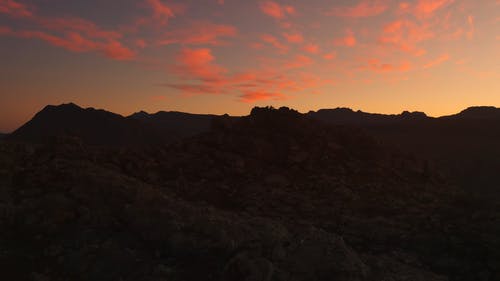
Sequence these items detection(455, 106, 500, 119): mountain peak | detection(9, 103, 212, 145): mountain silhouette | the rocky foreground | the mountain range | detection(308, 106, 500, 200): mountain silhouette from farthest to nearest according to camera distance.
Answer: 1. detection(455, 106, 500, 119): mountain peak
2. detection(9, 103, 212, 145): mountain silhouette
3. the mountain range
4. detection(308, 106, 500, 200): mountain silhouette
5. the rocky foreground

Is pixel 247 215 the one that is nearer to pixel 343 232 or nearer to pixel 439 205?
pixel 343 232

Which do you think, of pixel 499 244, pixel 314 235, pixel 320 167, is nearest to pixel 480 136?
pixel 320 167

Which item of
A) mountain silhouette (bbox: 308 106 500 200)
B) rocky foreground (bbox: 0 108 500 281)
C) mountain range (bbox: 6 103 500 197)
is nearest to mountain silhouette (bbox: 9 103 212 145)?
mountain range (bbox: 6 103 500 197)

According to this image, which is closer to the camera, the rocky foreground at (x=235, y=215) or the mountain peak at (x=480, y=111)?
the rocky foreground at (x=235, y=215)

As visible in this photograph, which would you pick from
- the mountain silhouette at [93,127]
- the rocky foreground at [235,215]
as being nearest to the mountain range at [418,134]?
the mountain silhouette at [93,127]

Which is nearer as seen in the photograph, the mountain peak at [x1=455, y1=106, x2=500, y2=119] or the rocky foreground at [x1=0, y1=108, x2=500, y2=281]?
the rocky foreground at [x1=0, y1=108, x2=500, y2=281]

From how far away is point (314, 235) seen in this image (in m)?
11.4

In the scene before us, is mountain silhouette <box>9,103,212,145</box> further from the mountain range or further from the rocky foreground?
the rocky foreground

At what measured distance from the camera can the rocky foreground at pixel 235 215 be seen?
1068cm

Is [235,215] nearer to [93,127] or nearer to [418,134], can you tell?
[418,134]

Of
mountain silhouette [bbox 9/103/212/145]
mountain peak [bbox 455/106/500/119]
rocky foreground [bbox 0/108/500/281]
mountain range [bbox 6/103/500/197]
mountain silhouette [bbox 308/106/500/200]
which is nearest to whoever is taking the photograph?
rocky foreground [bbox 0/108/500/281]

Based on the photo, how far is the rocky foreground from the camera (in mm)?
10680

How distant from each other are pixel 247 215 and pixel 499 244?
7425 mm

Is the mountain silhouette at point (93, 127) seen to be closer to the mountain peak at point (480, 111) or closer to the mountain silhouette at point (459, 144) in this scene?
the mountain silhouette at point (459, 144)
